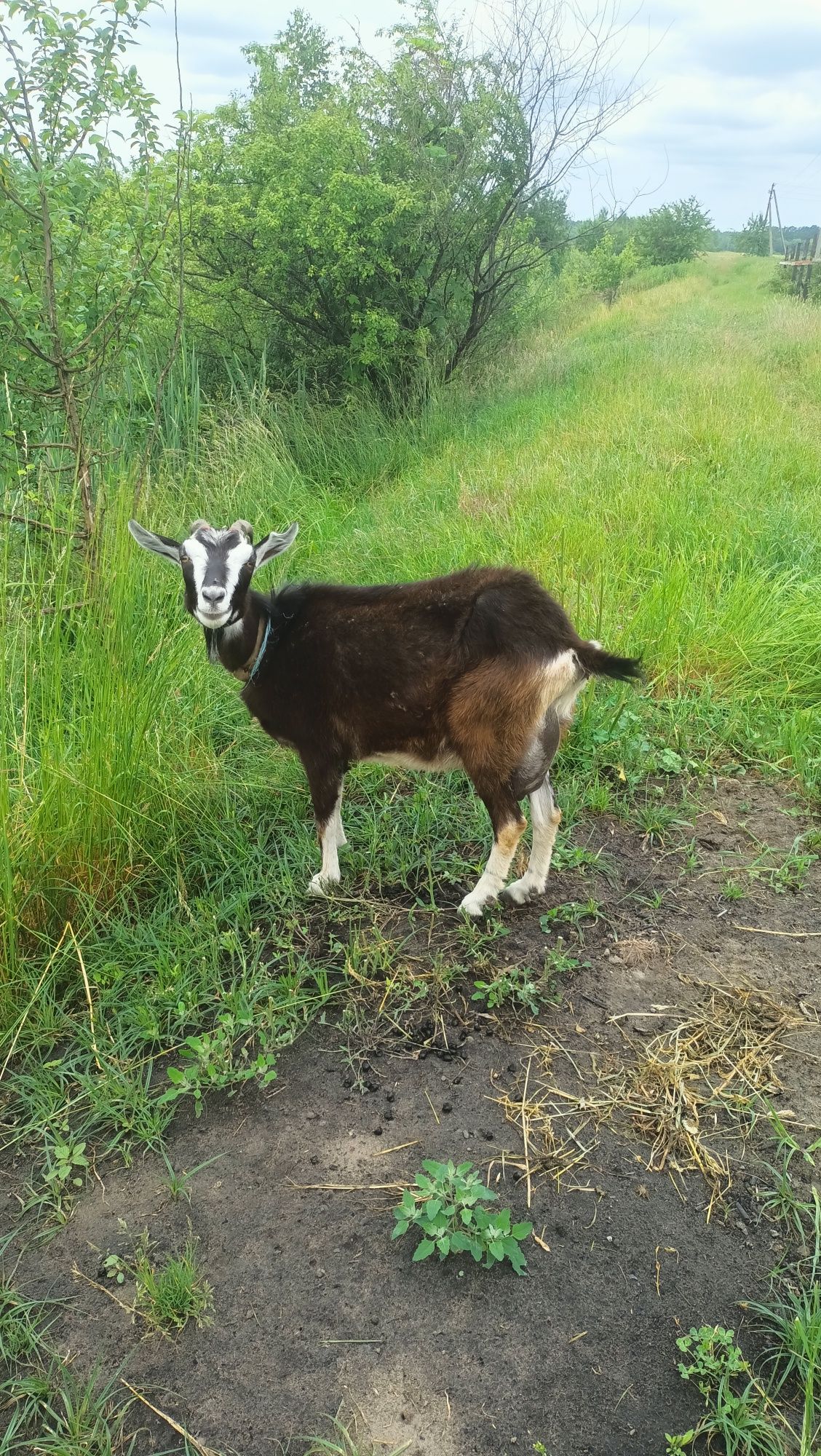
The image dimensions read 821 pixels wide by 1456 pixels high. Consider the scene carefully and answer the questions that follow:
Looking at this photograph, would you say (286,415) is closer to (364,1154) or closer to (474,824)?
(474,824)

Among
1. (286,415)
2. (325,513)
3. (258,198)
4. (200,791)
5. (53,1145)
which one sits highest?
→ (258,198)

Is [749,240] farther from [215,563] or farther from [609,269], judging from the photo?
[215,563]

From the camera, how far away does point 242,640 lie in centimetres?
316

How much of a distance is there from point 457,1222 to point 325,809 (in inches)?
60.9

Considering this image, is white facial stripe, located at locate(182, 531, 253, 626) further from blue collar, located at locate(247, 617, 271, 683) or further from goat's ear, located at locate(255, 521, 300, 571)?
blue collar, located at locate(247, 617, 271, 683)

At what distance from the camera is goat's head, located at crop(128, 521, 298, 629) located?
2.75m

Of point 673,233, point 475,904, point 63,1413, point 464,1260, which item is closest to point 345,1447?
point 464,1260

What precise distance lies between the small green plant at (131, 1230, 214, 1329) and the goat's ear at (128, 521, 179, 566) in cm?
212

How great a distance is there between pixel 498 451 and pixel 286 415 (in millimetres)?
2856

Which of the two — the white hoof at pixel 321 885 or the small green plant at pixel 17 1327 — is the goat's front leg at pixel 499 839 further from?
the small green plant at pixel 17 1327

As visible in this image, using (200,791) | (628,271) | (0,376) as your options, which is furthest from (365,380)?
(628,271)

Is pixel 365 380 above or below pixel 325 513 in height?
above

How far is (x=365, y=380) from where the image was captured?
1002 centimetres

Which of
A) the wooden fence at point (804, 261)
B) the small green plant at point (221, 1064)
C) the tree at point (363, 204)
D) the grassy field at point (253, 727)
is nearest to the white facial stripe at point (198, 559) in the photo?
the grassy field at point (253, 727)
